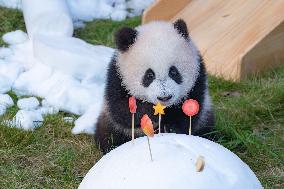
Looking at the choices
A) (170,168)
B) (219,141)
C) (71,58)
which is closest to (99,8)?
(71,58)

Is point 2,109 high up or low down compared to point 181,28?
down

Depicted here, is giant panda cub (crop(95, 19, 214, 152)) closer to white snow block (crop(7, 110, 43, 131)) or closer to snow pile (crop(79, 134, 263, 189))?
white snow block (crop(7, 110, 43, 131))

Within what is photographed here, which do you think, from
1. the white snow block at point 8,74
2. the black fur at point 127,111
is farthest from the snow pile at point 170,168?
the white snow block at point 8,74

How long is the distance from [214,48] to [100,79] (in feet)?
2.78

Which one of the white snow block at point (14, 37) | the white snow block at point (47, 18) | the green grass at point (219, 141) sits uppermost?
the white snow block at point (47, 18)

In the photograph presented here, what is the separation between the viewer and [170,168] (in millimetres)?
2066

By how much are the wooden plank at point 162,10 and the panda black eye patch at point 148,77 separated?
84.0 inches

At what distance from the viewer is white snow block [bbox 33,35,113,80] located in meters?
4.46

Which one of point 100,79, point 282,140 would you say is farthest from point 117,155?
point 100,79

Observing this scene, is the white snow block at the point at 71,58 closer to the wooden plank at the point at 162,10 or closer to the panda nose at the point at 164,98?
the wooden plank at the point at 162,10

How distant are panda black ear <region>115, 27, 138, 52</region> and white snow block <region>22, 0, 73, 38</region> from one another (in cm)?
185

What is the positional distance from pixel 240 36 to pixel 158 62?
1.70 meters

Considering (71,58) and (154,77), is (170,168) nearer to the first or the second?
(154,77)

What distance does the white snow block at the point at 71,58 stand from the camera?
4457mm
